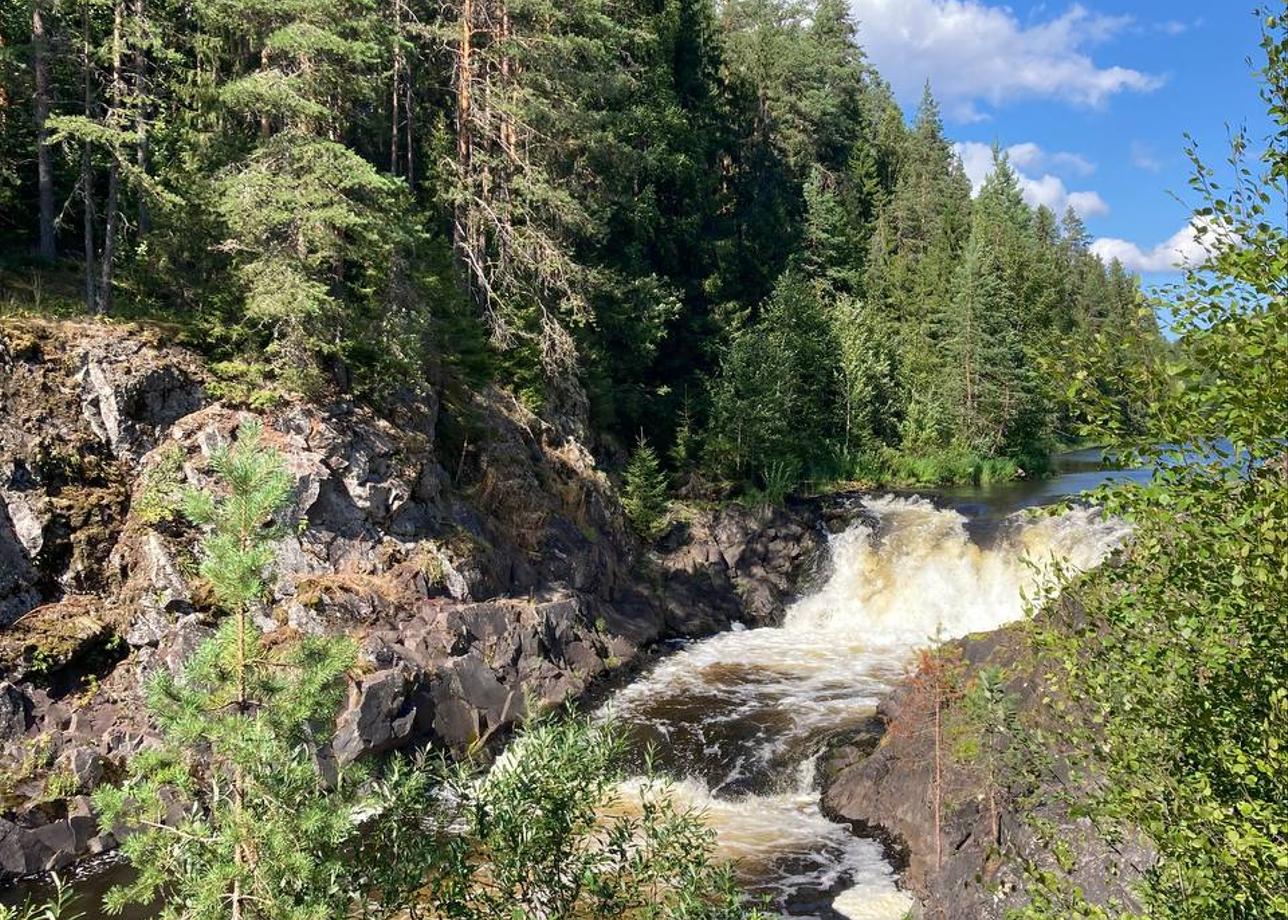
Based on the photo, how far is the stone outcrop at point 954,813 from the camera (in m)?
9.73

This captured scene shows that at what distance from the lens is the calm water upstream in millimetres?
12508

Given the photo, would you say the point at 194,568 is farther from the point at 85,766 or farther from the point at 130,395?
the point at 130,395

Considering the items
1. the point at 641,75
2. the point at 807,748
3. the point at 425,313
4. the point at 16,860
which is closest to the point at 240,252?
the point at 425,313

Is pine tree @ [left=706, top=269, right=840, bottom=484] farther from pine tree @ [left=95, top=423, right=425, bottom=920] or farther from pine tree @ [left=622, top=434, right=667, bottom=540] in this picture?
pine tree @ [left=95, top=423, right=425, bottom=920]

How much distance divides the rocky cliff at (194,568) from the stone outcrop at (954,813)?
20.8ft

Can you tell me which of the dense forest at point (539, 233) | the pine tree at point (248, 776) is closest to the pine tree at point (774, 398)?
the dense forest at point (539, 233)

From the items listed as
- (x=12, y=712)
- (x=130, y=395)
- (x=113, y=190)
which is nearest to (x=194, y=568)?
(x=12, y=712)

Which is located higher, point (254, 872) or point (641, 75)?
point (641, 75)

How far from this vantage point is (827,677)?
20.0 metres

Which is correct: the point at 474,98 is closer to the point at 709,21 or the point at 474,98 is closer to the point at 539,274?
the point at 539,274

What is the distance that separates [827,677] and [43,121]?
19.8m

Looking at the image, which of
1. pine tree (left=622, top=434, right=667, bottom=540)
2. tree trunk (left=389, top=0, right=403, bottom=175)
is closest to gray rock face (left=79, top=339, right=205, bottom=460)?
tree trunk (left=389, top=0, right=403, bottom=175)

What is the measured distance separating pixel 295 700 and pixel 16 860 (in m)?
9.83

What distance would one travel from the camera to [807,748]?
626 inches
